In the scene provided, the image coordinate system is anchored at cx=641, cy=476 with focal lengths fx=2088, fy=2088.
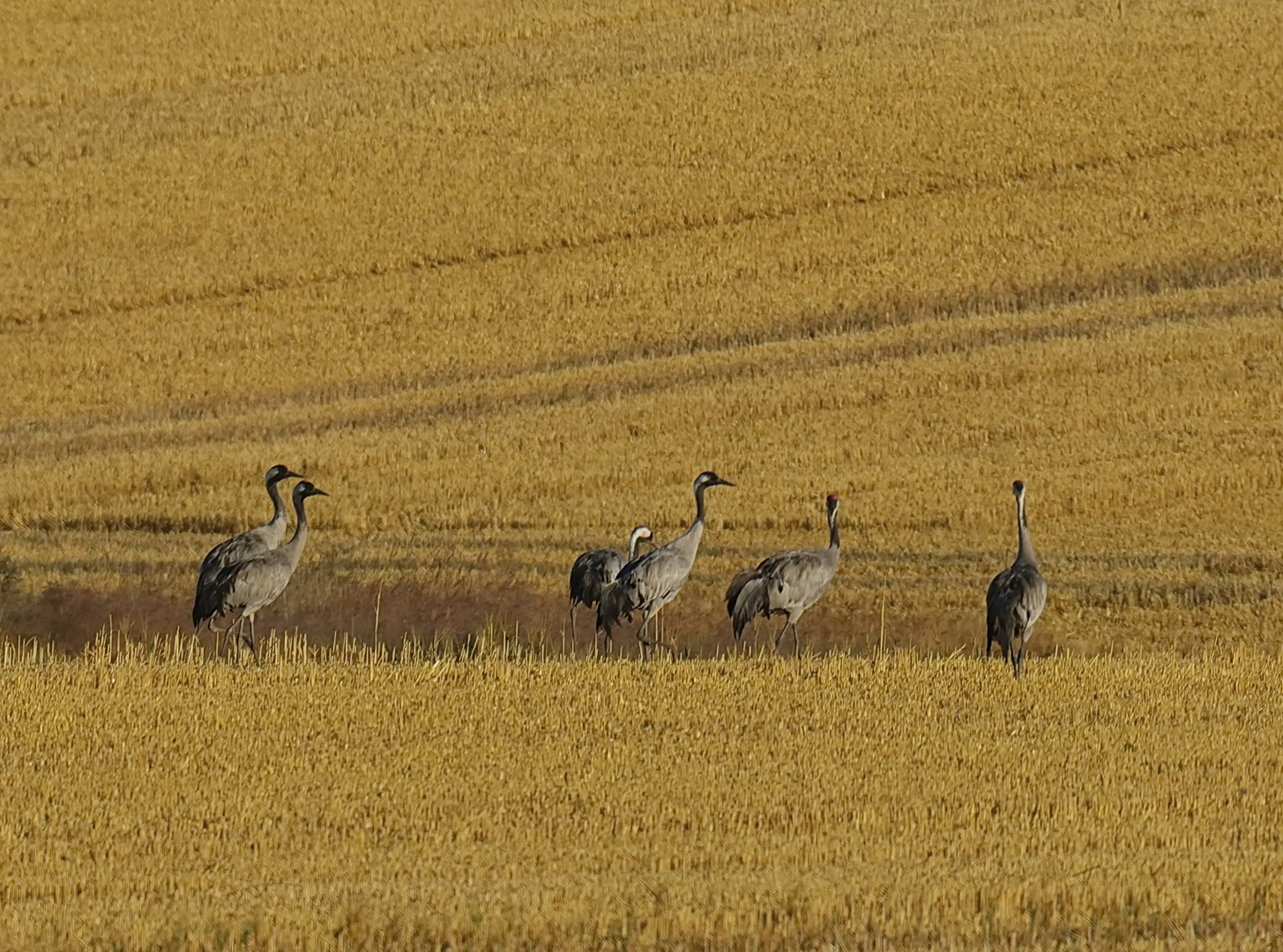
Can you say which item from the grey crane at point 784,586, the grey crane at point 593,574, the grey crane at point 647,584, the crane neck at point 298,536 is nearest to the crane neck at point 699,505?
the grey crane at point 647,584

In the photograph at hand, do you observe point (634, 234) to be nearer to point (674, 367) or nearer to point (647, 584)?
point (674, 367)

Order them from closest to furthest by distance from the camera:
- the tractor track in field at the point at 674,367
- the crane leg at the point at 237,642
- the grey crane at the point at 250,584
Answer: the crane leg at the point at 237,642 → the grey crane at the point at 250,584 → the tractor track in field at the point at 674,367

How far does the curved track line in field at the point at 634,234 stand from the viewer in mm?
37344

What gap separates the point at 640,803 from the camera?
460 inches

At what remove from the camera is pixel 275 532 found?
18906mm

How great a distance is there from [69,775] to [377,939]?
12.9 ft

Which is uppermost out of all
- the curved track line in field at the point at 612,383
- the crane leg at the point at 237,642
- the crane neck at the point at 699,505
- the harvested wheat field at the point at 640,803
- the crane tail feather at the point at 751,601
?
the curved track line in field at the point at 612,383

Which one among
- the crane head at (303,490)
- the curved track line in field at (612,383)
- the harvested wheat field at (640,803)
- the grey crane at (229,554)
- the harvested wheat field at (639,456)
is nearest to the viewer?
the harvested wheat field at (640,803)

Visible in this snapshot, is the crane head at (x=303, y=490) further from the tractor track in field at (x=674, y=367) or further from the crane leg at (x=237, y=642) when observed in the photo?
the tractor track in field at (x=674, y=367)

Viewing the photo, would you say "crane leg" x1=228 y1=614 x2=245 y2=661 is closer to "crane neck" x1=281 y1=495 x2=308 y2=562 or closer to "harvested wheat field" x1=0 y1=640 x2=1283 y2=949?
"crane neck" x1=281 y1=495 x2=308 y2=562

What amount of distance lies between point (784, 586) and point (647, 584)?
4.02ft

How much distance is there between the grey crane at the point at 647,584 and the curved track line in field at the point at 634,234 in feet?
66.5

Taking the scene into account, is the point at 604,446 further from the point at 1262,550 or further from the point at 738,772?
the point at 738,772

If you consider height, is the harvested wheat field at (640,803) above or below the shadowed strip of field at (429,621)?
below
